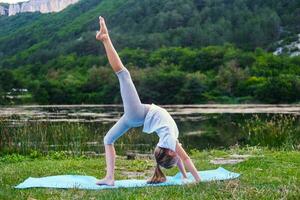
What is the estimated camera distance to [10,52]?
146500mm

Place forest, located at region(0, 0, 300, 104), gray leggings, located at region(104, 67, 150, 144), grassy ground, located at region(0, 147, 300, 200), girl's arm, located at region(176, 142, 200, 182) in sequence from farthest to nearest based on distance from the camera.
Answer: forest, located at region(0, 0, 300, 104) → gray leggings, located at region(104, 67, 150, 144) → girl's arm, located at region(176, 142, 200, 182) → grassy ground, located at region(0, 147, 300, 200)

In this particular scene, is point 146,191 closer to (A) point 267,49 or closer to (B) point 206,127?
(B) point 206,127

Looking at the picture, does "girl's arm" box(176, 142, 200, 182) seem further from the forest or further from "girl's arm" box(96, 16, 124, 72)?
the forest

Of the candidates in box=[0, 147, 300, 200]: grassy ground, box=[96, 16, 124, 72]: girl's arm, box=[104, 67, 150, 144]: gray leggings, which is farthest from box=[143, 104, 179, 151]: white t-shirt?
box=[0, 147, 300, 200]: grassy ground

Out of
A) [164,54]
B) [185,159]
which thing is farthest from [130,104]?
[164,54]

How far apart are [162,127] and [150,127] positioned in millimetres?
256

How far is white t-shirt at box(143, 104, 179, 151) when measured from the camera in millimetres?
7180

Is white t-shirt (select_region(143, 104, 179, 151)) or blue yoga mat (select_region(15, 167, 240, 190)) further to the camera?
white t-shirt (select_region(143, 104, 179, 151))

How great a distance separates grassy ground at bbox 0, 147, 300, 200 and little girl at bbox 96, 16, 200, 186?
908 millimetres

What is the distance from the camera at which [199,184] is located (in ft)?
20.5

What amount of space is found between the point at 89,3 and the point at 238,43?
7417 centimetres

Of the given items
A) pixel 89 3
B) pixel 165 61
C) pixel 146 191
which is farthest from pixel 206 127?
pixel 89 3

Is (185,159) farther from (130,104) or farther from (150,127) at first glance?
(130,104)

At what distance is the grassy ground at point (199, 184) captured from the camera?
5266 mm
